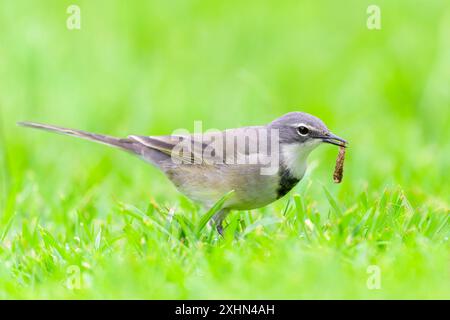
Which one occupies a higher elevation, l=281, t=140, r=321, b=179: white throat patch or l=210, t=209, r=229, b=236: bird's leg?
l=281, t=140, r=321, b=179: white throat patch

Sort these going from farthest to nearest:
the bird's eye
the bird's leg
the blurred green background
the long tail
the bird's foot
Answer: the long tail
the bird's eye
the bird's leg
the bird's foot
the blurred green background

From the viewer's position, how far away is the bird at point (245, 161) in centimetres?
688

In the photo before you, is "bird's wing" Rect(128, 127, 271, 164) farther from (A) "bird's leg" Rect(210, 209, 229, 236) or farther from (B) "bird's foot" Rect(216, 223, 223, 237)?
(B) "bird's foot" Rect(216, 223, 223, 237)

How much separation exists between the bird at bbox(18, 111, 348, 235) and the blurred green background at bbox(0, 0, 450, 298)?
0.39 metres

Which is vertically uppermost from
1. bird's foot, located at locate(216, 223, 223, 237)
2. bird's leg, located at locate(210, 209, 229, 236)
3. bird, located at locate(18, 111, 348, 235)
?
bird, located at locate(18, 111, 348, 235)

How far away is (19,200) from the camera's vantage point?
8312 millimetres

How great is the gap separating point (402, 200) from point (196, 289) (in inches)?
81.9

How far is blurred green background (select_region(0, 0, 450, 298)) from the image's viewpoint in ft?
18.6

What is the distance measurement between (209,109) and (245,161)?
4.93m

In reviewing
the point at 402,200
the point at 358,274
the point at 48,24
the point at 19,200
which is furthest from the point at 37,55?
the point at 358,274

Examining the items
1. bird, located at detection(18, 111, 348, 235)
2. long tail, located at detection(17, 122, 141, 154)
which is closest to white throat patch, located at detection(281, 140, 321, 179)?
bird, located at detection(18, 111, 348, 235)

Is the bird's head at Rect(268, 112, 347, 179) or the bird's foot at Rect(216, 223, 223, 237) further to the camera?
the bird's head at Rect(268, 112, 347, 179)

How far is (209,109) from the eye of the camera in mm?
11844

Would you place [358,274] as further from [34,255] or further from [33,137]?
[33,137]
